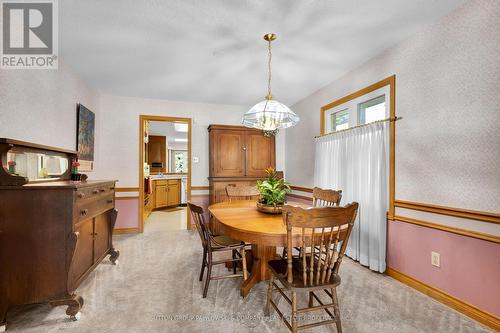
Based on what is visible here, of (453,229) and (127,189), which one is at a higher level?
(127,189)

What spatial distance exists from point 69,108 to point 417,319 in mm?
4399

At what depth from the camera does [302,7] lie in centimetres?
199

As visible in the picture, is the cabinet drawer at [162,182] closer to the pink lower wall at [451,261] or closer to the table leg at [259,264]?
the table leg at [259,264]

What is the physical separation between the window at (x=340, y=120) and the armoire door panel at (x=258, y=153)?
1.32 m

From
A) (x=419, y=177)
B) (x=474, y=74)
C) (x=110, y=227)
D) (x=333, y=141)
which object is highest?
(x=474, y=74)

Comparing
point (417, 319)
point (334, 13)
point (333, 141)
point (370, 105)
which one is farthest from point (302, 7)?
point (417, 319)

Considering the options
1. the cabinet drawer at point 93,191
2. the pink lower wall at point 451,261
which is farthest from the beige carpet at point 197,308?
the cabinet drawer at point 93,191

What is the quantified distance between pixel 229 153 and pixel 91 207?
8.62ft

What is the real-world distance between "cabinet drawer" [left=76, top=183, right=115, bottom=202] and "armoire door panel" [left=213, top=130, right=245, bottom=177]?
76.2 inches

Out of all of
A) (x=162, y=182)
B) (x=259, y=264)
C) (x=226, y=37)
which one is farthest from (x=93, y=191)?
(x=162, y=182)

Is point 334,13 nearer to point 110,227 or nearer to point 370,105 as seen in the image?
point 370,105

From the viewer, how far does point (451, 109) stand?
2.05m

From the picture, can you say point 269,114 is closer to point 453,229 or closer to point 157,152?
point 453,229

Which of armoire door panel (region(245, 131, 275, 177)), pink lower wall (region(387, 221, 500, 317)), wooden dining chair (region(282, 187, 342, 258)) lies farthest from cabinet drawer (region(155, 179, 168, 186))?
pink lower wall (region(387, 221, 500, 317))
